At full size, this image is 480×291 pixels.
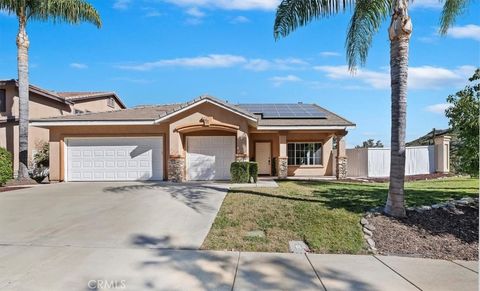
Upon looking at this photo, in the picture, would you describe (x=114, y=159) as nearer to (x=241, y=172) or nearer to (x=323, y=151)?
(x=241, y=172)

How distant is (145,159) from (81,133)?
11.6 ft

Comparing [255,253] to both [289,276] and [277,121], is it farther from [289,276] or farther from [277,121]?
[277,121]

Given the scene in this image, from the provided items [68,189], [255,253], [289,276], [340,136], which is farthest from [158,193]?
[340,136]

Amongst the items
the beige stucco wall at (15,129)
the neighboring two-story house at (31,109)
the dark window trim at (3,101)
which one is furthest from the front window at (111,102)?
the dark window trim at (3,101)

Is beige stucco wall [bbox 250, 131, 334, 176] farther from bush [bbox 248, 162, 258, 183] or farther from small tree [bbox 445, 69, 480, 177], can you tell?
small tree [bbox 445, 69, 480, 177]

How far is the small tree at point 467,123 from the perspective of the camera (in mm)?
9141

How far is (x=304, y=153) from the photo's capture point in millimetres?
22406

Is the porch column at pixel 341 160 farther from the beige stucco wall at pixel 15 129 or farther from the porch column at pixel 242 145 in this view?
the beige stucco wall at pixel 15 129

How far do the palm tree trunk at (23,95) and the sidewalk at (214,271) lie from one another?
13.4 meters

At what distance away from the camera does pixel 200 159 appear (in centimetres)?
1838

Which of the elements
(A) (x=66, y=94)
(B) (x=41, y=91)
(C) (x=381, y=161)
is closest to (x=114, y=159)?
(B) (x=41, y=91)

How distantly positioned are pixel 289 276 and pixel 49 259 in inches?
165

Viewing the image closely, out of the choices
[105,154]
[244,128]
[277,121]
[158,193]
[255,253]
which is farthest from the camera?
[277,121]

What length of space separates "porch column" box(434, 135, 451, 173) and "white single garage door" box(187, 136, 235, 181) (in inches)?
543
